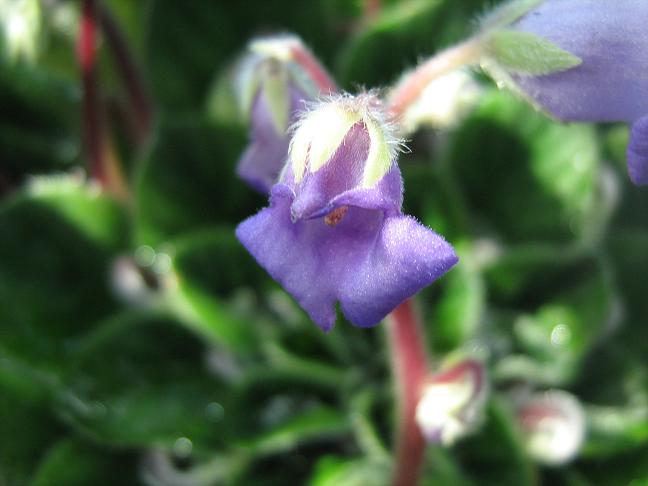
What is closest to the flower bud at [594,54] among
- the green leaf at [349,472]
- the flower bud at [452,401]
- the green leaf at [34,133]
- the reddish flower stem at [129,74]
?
the flower bud at [452,401]

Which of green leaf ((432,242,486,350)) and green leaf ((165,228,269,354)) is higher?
green leaf ((165,228,269,354))

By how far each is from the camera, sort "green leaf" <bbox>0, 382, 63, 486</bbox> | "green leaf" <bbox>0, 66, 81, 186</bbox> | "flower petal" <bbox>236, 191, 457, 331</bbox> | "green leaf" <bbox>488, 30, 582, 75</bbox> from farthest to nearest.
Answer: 1. "green leaf" <bbox>0, 66, 81, 186</bbox>
2. "green leaf" <bbox>0, 382, 63, 486</bbox>
3. "green leaf" <bbox>488, 30, 582, 75</bbox>
4. "flower petal" <bbox>236, 191, 457, 331</bbox>

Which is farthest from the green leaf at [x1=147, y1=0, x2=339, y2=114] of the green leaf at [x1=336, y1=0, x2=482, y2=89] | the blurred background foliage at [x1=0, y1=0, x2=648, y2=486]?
the green leaf at [x1=336, y1=0, x2=482, y2=89]

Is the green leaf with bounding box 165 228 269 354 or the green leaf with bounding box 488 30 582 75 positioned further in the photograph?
the green leaf with bounding box 165 228 269 354

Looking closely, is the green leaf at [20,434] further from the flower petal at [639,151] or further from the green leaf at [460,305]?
the flower petal at [639,151]

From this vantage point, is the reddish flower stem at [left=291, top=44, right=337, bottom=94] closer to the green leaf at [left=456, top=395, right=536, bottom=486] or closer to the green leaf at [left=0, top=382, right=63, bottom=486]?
the green leaf at [left=456, top=395, right=536, bottom=486]

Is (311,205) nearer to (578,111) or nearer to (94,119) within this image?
(578,111)

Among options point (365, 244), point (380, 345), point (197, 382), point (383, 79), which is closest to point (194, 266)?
point (197, 382)
